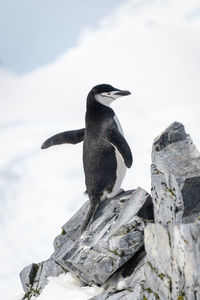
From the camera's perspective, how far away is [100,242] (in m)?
9.41

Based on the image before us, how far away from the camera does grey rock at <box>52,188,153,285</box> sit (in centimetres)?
905

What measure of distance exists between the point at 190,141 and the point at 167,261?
2475mm

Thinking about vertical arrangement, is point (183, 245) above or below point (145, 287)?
above

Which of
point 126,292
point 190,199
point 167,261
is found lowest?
point 126,292

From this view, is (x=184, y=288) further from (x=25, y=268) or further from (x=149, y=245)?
(x=25, y=268)

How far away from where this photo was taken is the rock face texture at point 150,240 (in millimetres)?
7164

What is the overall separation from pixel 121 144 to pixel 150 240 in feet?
9.50

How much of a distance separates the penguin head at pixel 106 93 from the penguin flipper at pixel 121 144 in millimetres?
781

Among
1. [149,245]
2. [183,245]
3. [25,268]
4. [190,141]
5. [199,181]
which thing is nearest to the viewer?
[183,245]

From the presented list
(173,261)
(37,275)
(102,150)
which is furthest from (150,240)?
(37,275)

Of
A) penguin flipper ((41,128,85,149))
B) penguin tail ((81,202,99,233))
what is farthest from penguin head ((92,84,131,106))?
penguin tail ((81,202,99,233))

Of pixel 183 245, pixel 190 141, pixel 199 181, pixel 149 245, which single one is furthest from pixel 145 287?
pixel 190 141

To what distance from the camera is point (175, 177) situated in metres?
8.34

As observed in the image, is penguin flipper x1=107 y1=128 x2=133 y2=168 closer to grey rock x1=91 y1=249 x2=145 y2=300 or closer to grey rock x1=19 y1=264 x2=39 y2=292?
grey rock x1=91 y1=249 x2=145 y2=300
